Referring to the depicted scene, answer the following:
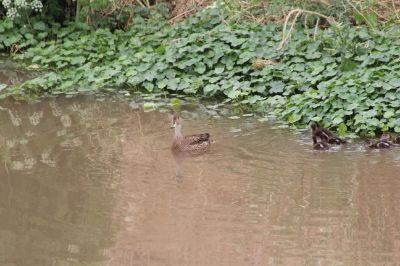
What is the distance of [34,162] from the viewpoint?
10383mm

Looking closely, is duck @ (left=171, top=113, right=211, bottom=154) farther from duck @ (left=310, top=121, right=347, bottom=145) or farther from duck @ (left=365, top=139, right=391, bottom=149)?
duck @ (left=365, top=139, right=391, bottom=149)

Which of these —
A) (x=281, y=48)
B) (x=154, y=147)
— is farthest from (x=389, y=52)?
(x=154, y=147)

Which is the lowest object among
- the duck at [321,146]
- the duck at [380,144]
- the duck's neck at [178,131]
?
the duck at [380,144]

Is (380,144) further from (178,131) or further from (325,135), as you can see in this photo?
(178,131)

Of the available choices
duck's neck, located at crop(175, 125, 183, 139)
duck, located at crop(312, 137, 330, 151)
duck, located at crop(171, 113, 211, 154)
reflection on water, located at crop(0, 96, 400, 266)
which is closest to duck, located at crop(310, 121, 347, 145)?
duck, located at crop(312, 137, 330, 151)

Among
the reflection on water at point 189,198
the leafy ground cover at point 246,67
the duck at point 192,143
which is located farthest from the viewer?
the leafy ground cover at point 246,67

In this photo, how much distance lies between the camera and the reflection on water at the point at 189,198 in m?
7.77

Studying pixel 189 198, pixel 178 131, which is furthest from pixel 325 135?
pixel 189 198

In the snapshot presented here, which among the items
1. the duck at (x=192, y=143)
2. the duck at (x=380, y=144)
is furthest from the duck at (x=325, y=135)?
the duck at (x=192, y=143)

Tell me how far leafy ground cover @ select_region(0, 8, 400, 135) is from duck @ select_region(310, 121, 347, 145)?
42cm

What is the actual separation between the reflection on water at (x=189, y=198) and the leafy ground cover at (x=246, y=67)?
27.5 inches

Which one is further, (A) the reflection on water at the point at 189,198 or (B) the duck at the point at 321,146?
(B) the duck at the point at 321,146

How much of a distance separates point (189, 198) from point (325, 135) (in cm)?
218

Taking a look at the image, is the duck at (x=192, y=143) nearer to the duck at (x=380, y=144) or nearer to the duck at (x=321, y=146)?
the duck at (x=321, y=146)
